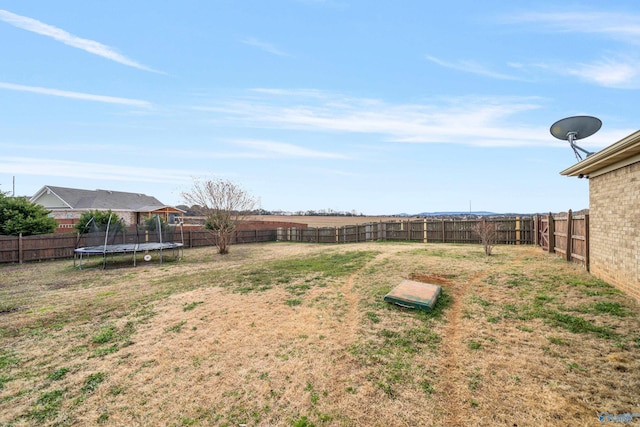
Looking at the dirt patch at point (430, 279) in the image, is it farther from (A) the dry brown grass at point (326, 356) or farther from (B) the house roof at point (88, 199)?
(B) the house roof at point (88, 199)

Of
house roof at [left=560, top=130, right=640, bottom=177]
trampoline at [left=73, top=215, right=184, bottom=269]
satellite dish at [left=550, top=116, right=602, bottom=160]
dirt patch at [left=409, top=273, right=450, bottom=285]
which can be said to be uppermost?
satellite dish at [left=550, top=116, right=602, bottom=160]

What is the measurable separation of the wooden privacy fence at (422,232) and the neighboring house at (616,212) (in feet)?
26.7

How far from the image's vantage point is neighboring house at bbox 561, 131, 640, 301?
539 centimetres

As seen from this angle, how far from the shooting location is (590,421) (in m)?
2.50

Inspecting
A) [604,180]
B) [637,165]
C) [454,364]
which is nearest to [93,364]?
[454,364]

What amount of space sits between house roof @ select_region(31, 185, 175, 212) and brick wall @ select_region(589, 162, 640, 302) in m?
30.5

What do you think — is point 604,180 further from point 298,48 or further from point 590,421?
point 298,48

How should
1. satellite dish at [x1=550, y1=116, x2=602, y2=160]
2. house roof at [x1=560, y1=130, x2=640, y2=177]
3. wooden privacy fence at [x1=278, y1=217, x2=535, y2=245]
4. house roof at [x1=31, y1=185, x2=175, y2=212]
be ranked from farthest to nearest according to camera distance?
house roof at [x1=31, y1=185, x2=175, y2=212], wooden privacy fence at [x1=278, y1=217, x2=535, y2=245], satellite dish at [x1=550, y1=116, x2=602, y2=160], house roof at [x1=560, y1=130, x2=640, y2=177]

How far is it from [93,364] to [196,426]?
2.34 metres

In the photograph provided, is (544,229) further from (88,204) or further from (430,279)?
(88,204)

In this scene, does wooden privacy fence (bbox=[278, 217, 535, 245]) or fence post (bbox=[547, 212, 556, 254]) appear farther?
wooden privacy fence (bbox=[278, 217, 535, 245])

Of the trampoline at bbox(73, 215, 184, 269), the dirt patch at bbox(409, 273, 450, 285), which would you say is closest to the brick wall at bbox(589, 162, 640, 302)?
the dirt patch at bbox(409, 273, 450, 285)

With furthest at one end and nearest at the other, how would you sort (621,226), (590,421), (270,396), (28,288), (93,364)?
(28,288)
(621,226)
(93,364)
(270,396)
(590,421)

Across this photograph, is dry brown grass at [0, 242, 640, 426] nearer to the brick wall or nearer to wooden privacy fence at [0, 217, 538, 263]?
the brick wall
